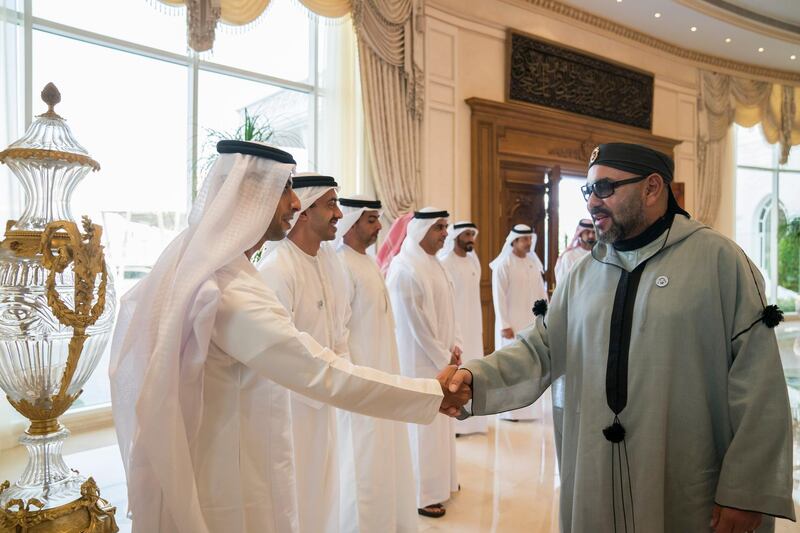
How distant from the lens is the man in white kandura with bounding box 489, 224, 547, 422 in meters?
5.60

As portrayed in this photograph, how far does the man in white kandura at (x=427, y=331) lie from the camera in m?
3.33

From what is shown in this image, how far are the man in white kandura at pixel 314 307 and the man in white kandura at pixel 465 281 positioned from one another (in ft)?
7.87

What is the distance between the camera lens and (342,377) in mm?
1618

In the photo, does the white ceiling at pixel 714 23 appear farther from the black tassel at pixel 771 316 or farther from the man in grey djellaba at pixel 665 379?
the black tassel at pixel 771 316

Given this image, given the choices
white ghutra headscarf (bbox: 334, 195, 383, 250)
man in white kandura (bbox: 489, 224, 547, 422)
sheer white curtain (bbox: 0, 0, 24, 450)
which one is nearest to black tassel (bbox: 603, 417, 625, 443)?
white ghutra headscarf (bbox: 334, 195, 383, 250)

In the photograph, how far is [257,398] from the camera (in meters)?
1.68

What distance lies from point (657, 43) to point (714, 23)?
80cm

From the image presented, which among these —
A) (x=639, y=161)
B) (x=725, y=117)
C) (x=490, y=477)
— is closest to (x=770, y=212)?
(x=725, y=117)

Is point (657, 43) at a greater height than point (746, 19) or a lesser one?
lesser

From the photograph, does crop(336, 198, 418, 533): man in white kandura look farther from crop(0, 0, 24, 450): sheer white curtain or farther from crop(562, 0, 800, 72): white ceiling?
crop(562, 0, 800, 72): white ceiling

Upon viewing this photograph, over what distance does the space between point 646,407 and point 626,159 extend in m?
0.71

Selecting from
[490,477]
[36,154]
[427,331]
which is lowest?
[490,477]

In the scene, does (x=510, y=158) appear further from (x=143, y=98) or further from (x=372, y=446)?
(x=372, y=446)

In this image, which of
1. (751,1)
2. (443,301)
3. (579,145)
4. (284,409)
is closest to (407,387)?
(284,409)
